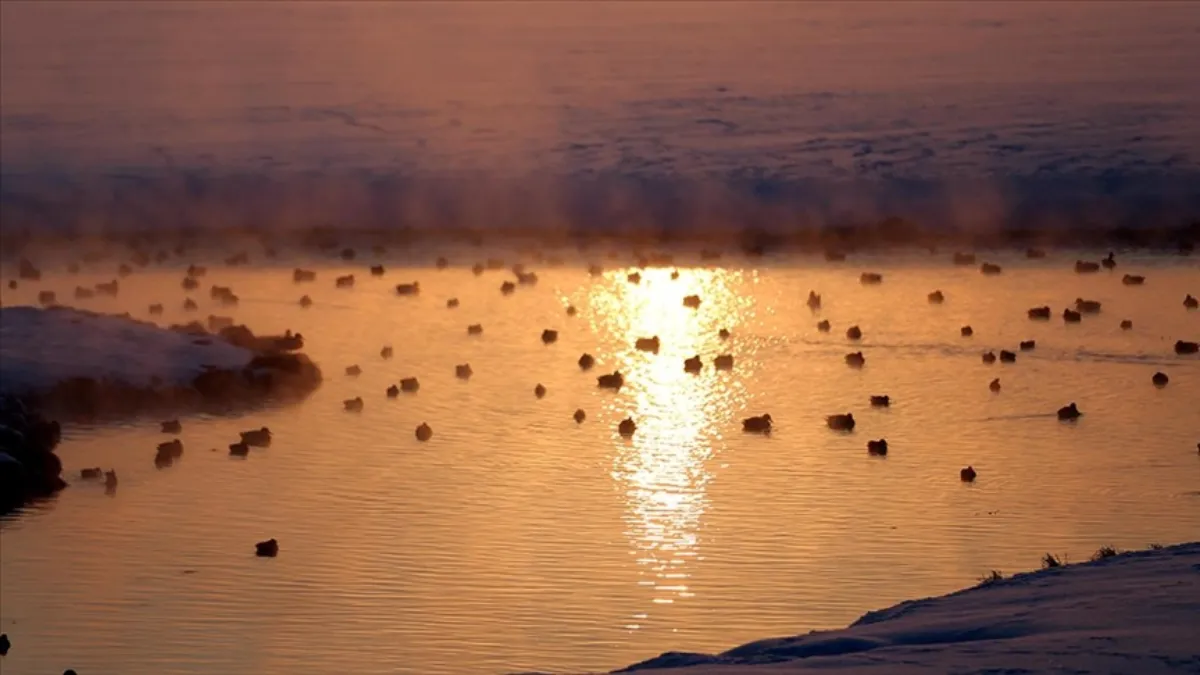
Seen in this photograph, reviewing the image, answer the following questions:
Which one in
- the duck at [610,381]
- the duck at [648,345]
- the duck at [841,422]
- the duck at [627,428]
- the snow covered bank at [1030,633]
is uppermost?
the duck at [648,345]

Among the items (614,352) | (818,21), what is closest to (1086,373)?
(614,352)

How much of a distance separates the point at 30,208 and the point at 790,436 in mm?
27324

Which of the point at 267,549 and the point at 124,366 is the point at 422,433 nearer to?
the point at 267,549

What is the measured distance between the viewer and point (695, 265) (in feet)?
96.1

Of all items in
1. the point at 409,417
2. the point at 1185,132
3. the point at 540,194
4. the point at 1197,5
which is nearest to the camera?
the point at 409,417

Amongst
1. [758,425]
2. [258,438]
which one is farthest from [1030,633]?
[258,438]

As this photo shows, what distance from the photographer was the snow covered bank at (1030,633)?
7707mm

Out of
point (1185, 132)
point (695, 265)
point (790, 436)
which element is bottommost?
point (790, 436)

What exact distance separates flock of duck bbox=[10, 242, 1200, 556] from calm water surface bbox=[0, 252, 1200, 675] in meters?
0.14

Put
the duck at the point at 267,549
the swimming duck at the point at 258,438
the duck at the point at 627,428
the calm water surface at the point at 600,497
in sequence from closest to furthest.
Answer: the calm water surface at the point at 600,497, the duck at the point at 267,549, the duck at the point at 627,428, the swimming duck at the point at 258,438

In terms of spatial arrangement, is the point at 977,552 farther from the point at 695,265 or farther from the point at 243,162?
the point at 243,162

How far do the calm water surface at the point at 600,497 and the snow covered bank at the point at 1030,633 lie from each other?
128 centimetres

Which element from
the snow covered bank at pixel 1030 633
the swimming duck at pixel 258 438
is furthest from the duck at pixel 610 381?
the snow covered bank at pixel 1030 633

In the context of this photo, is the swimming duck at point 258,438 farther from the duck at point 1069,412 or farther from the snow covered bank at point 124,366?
the duck at point 1069,412
